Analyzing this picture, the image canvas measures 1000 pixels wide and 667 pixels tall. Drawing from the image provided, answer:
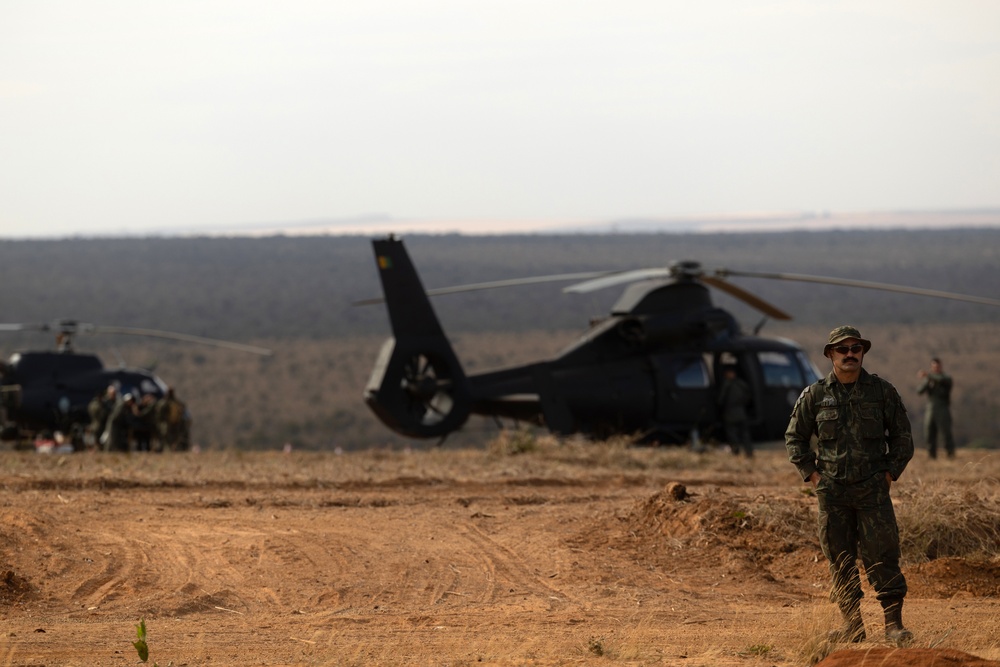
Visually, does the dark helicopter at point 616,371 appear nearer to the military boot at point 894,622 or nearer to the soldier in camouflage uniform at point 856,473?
the soldier in camouflage uniform at point 856,473

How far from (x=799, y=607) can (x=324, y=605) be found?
3648mm

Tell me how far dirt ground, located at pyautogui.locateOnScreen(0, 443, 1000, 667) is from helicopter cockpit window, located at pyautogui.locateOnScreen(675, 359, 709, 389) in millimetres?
5878

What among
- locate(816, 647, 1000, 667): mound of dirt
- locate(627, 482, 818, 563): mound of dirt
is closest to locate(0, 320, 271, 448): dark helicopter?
locate(627, 482, 818, 563): mound of dirt

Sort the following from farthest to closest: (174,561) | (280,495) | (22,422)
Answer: (22,422) → (280,495) → (174,561)

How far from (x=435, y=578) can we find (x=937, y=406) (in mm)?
14140

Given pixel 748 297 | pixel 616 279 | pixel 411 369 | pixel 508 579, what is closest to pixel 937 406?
pixel 748 297

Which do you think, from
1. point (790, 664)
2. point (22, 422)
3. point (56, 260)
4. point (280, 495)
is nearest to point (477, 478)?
point (280, 495)

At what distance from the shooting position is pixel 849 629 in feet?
24.9

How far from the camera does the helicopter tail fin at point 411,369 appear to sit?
18.2 metres

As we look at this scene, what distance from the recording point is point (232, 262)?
278ft

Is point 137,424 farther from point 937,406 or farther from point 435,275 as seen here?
point 435,275

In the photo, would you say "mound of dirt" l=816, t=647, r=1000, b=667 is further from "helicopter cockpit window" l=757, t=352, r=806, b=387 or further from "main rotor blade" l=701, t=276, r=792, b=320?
"helicopter cockpit window" l=757, t=352, r=806, b=387

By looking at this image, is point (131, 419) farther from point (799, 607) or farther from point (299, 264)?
point (299, 264)

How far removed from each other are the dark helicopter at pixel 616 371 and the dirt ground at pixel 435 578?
3972 mm
